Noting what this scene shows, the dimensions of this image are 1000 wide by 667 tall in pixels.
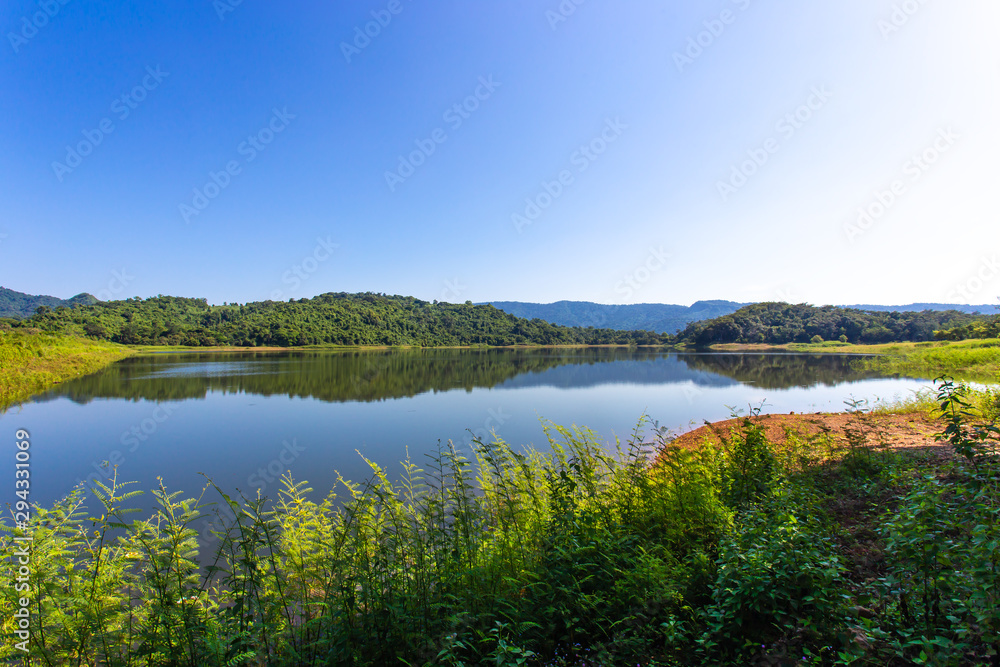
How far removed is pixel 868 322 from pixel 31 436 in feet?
424

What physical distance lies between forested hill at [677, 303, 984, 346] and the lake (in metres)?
73.4

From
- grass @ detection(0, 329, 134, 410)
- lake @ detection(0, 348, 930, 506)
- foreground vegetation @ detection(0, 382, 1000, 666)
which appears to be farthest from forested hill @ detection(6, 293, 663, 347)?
foreground vegetation @ detection(0, 382, 1000, 666)

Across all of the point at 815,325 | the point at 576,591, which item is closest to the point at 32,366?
the point at 576,591

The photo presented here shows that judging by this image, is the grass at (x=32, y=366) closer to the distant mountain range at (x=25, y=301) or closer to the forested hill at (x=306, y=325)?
the forested hill at (x=306, y=325)

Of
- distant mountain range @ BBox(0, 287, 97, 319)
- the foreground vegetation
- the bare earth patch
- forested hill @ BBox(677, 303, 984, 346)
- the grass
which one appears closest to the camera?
the foreground vegetation

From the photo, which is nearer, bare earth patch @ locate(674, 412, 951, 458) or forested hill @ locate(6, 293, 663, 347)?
bare earth patch @ locate(674, 412, 951, 458)

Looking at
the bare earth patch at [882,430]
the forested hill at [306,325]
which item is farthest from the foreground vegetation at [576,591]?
the forested hill at [306,325]

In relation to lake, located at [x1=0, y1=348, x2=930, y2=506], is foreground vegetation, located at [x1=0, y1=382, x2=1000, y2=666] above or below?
above

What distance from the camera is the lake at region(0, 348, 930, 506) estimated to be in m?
10.9

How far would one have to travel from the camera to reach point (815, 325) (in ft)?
332

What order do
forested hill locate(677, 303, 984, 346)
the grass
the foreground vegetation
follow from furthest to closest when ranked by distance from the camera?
forested hill locate(677, 303, 984, 346)
the grass
the foreground vegetation

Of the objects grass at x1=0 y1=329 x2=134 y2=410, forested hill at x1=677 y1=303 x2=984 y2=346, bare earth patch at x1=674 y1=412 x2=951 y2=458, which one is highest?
forested hill at x1=677 y1=303 x2=984 y2=346

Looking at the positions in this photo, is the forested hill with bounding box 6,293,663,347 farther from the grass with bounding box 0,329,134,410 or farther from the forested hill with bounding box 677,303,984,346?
the grass with bounding box 0,329,134,410

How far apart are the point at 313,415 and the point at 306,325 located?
102 meters
